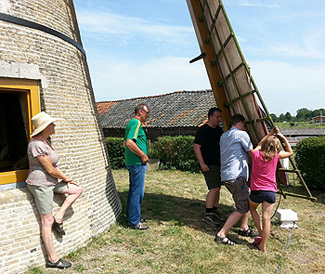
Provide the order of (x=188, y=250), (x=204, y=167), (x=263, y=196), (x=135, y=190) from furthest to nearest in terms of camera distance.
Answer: (x=204, y=167)
(x=135, y=190)
(x=188, y=250)
(x=263, y=196)

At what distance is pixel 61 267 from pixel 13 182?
4.50 feet

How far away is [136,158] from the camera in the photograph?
5.42 meters

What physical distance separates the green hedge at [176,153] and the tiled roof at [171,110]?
2.26m

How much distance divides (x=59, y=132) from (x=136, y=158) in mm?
1473

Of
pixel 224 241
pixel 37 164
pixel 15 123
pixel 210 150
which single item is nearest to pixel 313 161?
pixel 210 150

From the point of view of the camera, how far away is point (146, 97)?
2678cm

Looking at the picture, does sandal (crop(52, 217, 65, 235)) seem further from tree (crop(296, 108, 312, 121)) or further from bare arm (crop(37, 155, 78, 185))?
tree (crop(296, 108, 312, 121))

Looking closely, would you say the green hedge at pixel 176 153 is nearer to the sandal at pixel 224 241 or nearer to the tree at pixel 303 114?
the sandal at pixel 224 241

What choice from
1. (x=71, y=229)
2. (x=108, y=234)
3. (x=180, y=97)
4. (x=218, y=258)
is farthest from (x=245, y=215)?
(x=180, y=97)

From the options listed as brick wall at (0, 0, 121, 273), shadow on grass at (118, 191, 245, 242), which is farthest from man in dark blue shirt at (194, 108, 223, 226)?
brick wall at (0, 0, 121, 273)

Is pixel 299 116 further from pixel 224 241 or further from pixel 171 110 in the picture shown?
pixel 224 241

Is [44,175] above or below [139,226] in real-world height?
above

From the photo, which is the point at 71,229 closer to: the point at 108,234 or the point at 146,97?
the point at 108,234

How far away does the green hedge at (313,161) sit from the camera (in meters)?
9.09
